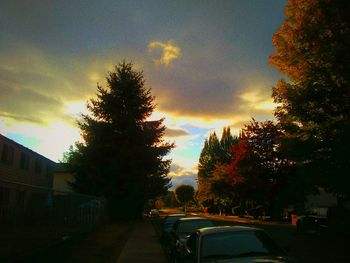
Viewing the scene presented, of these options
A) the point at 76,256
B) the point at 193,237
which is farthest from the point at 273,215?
the point at 193,237

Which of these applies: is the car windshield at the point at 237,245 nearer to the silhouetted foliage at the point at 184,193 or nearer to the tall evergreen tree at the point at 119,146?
the tall evergreen tree at the point at 119,146

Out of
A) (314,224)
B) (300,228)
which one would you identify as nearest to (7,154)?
(300,228)

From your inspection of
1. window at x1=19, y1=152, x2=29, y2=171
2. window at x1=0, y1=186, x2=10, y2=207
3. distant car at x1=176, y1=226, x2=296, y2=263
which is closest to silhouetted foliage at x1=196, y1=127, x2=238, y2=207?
window at x1=19, y1=152, x2=29, y2=171

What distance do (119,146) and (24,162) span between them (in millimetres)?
10304

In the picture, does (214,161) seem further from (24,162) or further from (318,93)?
(318,93)

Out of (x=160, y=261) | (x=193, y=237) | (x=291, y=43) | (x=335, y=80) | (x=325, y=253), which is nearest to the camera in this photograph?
(x=193, y=237)

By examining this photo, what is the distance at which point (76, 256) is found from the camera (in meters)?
16.3

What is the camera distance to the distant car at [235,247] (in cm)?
754

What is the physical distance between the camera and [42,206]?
65.1 feet

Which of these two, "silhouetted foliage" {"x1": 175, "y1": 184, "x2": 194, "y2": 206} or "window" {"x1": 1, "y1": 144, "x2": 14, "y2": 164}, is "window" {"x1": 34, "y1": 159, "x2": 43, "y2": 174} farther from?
"silhouetted foliage" {"x1": 175, "y1": 184, "x2": 194, "y2": 206}

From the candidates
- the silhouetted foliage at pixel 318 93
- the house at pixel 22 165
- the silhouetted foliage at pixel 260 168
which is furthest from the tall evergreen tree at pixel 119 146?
the silhouetted foliage at pixel 318 93

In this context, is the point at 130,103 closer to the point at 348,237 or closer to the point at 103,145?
the point at 103,145

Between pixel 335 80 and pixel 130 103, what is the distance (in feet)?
89.3

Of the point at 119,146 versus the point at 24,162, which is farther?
the point at 119,146
